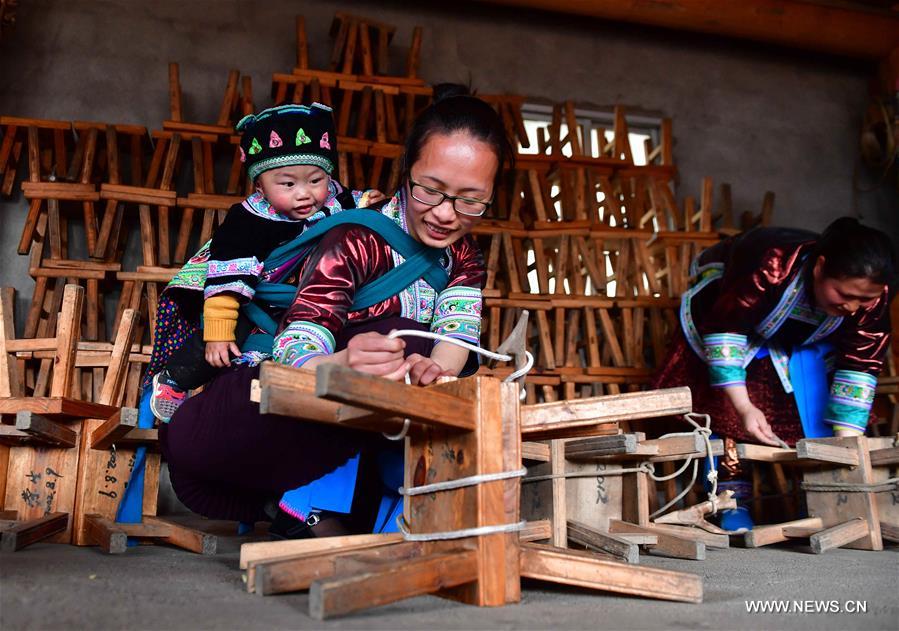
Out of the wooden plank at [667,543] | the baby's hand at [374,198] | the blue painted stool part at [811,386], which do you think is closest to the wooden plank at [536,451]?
the wooden plank at [667,543]

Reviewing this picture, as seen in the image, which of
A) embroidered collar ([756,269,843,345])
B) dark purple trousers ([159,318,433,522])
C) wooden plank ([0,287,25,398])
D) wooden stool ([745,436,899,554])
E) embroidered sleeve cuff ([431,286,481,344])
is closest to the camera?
dark purple trousers ([159,318,433,522])

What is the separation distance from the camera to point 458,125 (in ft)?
5.50

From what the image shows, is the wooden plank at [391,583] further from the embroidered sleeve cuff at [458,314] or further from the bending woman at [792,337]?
the bending woman at [792,337]

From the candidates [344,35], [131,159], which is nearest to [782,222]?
[344,35]

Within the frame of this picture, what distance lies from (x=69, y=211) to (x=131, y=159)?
14.5 inches

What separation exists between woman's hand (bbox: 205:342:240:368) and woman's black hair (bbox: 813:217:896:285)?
6.63ft

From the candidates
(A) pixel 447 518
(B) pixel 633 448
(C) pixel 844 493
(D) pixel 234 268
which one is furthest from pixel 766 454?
(D) pixel 234 268

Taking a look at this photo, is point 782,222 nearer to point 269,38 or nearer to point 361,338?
point 269,38

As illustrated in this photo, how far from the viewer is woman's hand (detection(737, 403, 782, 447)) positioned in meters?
2.93

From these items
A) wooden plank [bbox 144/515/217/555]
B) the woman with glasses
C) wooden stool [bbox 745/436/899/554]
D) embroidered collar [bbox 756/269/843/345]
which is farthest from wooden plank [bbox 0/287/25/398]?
embroidered collar [bbox 756/269/843/345]

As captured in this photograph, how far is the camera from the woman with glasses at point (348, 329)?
160 centimetres

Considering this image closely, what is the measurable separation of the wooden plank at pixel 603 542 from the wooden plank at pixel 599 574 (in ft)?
1.60

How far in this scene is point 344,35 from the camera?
4.06 metres

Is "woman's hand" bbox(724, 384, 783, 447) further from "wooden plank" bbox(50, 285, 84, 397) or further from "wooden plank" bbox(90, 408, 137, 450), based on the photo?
"wooden plank" bbox(50, 285, 84, 397)
